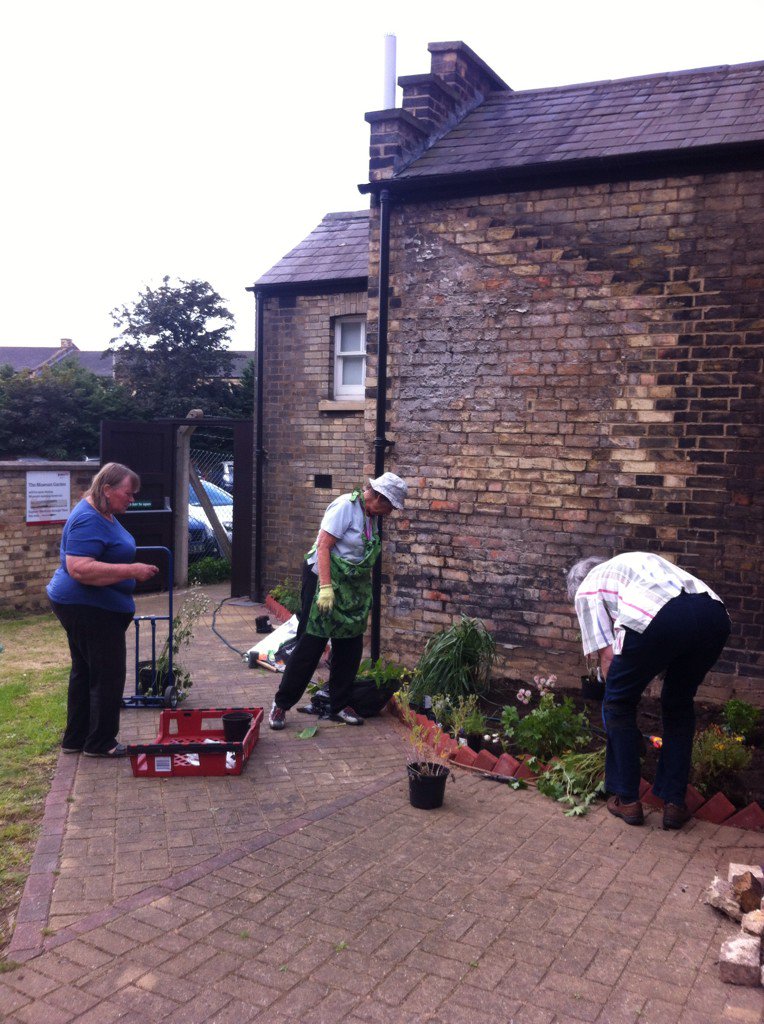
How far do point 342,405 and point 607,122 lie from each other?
528cm

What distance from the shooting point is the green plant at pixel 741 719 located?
5.66 m

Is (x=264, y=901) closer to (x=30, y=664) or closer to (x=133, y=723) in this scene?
(x=133, y=723)

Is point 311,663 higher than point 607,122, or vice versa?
point 607,122

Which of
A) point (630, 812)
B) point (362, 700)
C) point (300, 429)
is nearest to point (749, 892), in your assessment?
point (630, 812)

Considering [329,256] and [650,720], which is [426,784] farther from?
[329,256]

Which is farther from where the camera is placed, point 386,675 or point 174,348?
point 174,348

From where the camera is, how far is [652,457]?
6.60 m

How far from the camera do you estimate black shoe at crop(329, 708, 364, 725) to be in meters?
6.76

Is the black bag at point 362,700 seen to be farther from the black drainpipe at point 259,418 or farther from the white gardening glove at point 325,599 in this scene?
the black drainpipe at point 259,418

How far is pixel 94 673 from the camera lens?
18.5 feet

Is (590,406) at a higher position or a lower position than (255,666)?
higher

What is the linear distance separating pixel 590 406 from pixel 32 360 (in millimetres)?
64802

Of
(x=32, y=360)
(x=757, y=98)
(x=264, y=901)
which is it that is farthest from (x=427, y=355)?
(x=32, y=360)

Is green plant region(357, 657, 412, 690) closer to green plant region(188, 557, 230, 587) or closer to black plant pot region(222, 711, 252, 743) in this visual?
black plant pot region(222, 711, 252, 743)
